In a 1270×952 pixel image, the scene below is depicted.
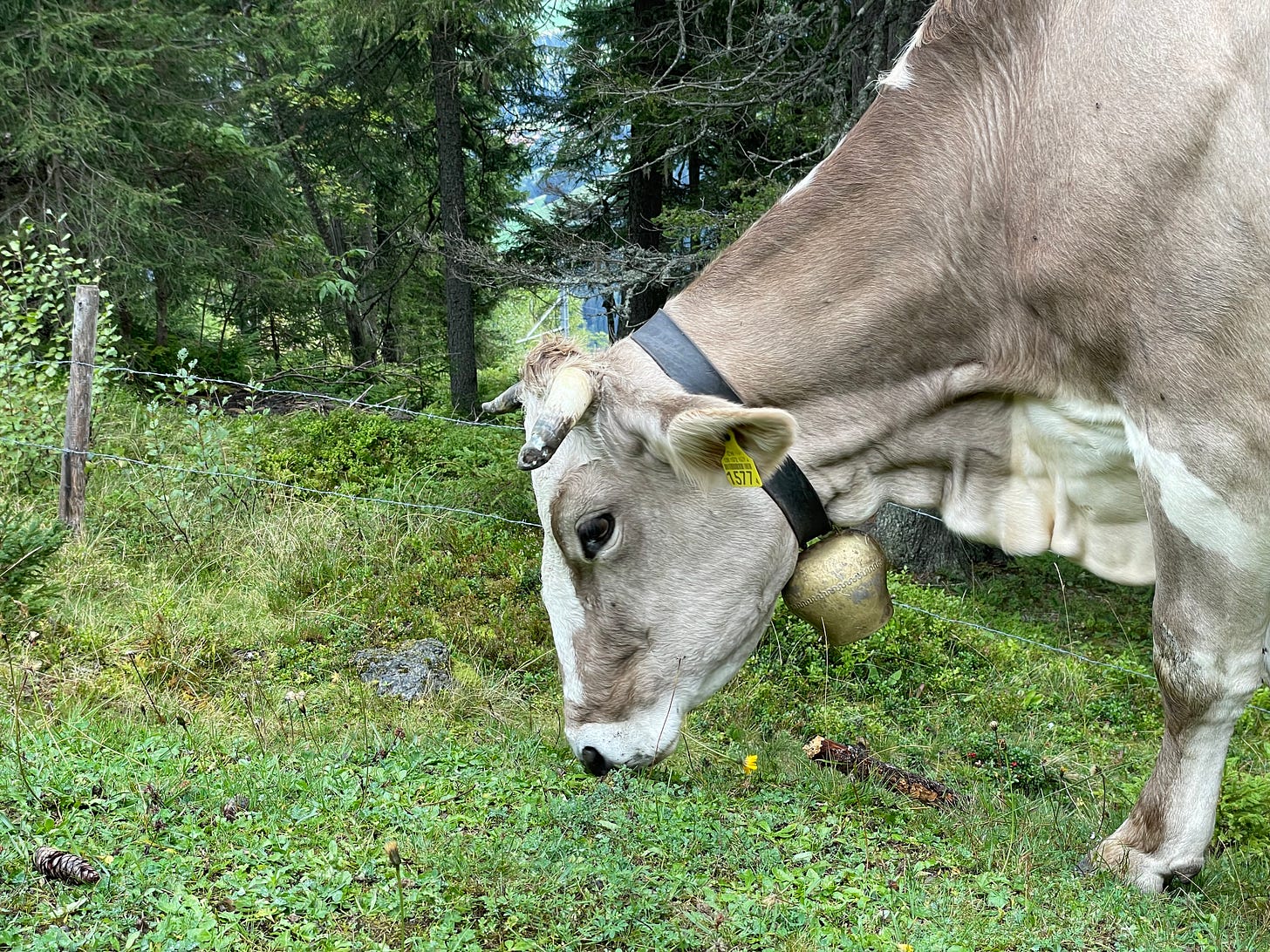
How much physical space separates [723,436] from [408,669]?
10.6ft

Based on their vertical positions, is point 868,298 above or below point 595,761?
above

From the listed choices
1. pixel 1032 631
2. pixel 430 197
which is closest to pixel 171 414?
pixel 430 197

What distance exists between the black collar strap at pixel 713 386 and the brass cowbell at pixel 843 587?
91mm

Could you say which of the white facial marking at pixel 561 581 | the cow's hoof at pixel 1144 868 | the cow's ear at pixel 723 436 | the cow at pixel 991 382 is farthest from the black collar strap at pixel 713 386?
the cow's hoof at pixel 1144 868

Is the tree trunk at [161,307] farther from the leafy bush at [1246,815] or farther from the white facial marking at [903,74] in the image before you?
the leafy bush at [1246,815]

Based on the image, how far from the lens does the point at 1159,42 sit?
3059 mm

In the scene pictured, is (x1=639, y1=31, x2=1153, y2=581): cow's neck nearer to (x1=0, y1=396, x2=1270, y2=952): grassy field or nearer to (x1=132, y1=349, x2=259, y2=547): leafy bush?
(x1=0, y1=396, x2=1270, y2=952): grassy field

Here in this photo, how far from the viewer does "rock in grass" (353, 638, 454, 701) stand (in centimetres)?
558

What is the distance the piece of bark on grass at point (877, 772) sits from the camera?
429cm

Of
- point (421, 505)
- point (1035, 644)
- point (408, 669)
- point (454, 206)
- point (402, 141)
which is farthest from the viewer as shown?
point (402, 141)

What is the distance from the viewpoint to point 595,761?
12.6ft

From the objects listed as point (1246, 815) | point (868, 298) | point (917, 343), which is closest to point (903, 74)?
point (868, 298)

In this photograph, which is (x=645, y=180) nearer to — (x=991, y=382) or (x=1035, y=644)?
(x=1035, y=644)

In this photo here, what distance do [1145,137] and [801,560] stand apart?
5.75 feet
